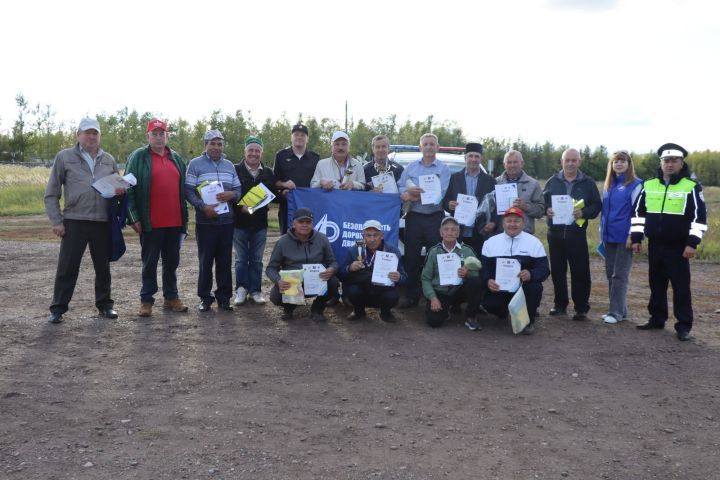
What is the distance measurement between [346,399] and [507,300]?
10.5ft

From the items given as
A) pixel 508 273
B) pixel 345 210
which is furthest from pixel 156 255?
pixel 508 273

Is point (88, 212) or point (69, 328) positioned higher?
point (88, 212)

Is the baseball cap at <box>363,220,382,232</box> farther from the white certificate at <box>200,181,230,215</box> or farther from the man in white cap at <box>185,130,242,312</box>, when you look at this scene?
the white certificate at <box>200,181,230,215</box>

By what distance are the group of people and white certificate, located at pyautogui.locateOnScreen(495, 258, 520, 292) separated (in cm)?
1

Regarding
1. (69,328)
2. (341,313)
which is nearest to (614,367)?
(341,313)

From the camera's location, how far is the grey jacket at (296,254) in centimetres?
812

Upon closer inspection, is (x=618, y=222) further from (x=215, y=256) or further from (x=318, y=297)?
(x=215, y=256)

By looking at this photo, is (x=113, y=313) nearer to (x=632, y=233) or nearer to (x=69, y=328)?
(x=69, y=328)

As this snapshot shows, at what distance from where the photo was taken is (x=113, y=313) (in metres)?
8.01

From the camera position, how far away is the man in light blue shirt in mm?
8570

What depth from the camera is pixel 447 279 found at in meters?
7.96

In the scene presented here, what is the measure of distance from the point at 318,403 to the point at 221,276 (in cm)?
355

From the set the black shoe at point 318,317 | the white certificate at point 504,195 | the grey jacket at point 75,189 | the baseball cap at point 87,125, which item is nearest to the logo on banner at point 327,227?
the black shoe at point 318,317

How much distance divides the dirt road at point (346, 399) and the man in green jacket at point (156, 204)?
2.20 feet
